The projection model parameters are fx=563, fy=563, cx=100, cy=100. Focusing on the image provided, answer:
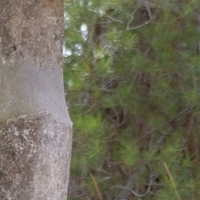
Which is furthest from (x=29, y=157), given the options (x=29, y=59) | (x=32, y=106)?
(x=29, y=59)

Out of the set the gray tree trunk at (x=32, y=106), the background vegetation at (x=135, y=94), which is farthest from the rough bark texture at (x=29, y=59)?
the background vegetation at (x=135, y=94)

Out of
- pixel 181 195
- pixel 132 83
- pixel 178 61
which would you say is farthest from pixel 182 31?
pixel 181 195

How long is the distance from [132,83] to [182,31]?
13.6 inches

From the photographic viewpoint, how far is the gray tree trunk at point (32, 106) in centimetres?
128

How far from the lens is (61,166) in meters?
1.32

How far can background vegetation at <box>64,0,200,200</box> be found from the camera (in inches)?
98.0

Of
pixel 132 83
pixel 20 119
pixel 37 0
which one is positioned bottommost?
pixel 132 83

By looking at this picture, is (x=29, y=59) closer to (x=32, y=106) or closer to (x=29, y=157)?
(x=32, y=106)

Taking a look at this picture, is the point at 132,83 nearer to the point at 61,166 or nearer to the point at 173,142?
the point at 173,142

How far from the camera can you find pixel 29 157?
1.28 meters

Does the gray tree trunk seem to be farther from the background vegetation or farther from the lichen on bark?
the background vegetation

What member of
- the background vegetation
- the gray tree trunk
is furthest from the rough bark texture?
the background vegetation

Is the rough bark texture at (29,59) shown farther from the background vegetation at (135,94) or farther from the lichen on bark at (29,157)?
the background vegetation at (135,94)

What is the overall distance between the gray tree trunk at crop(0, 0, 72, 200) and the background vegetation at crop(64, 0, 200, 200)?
1070mm
